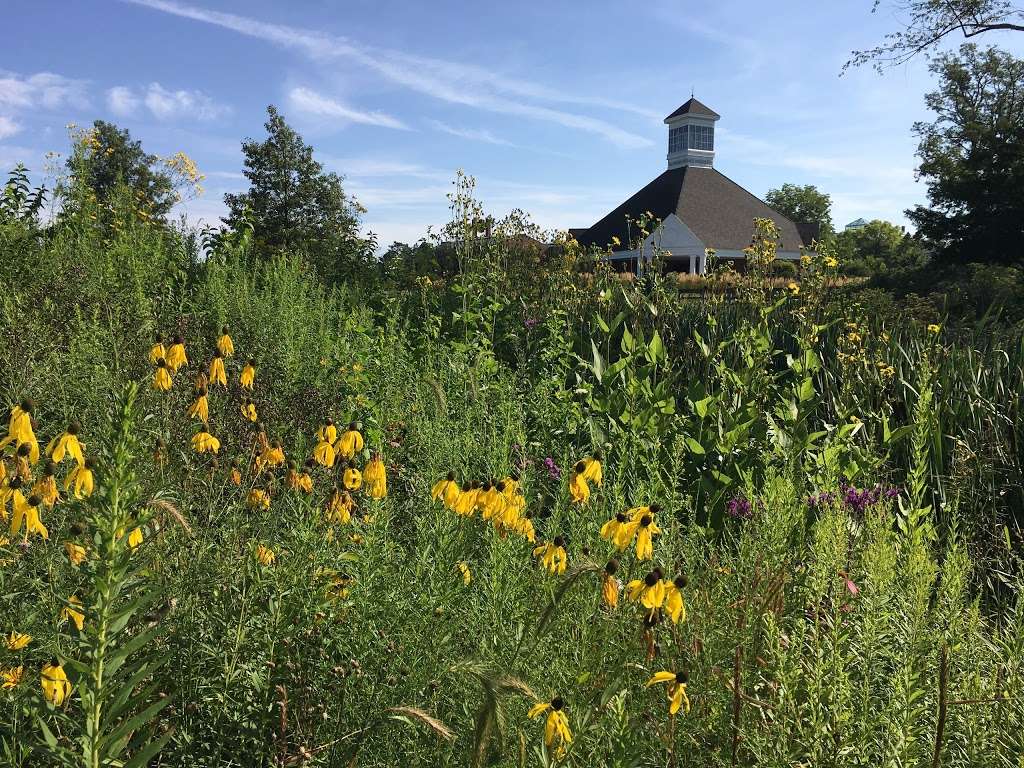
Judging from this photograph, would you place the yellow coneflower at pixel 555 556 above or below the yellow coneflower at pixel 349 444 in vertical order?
below

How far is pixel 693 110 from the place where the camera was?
1875 inches

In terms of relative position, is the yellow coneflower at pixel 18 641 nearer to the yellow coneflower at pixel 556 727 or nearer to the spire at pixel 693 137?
the yellow coneflower at pixel 556 727

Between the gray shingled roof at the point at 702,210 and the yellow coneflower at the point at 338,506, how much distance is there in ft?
121

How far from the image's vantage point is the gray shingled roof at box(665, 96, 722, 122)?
47562 millimetres

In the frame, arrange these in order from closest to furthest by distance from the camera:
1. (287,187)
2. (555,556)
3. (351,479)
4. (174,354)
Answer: (555,556), (351,479), (174,354), (287,187)

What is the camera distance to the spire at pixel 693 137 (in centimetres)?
4712

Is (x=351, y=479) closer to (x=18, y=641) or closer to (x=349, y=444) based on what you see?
(x=349, y=444)

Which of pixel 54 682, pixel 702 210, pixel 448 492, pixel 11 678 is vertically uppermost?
pixel 702 210

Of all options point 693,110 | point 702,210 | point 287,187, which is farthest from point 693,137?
point 287,187

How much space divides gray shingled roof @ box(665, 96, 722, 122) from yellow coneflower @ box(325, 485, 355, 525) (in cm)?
4924

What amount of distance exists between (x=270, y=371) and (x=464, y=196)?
151 inches

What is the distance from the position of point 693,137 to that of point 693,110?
5.79 feet

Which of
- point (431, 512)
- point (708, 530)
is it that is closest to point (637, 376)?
point (708, 530)

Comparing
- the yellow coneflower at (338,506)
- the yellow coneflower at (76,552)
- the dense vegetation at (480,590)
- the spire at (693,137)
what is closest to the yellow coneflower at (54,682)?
the dense vegetation at (480,590)
